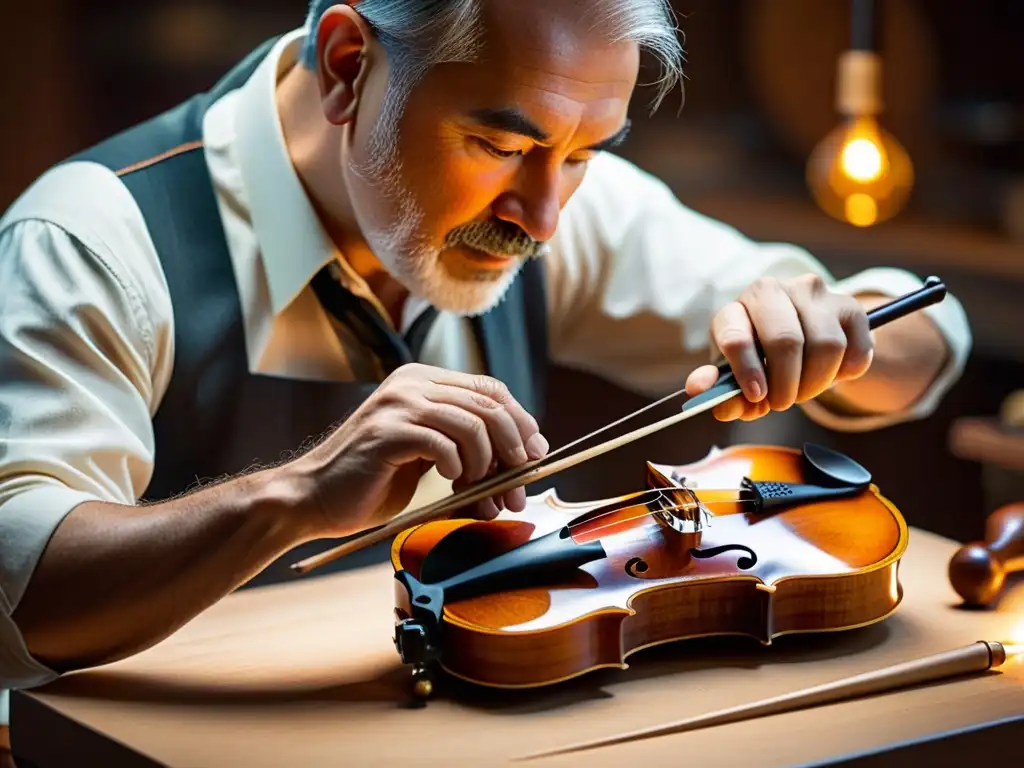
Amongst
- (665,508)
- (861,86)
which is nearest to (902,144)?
(861,86)

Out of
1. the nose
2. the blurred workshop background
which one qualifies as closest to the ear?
the nose

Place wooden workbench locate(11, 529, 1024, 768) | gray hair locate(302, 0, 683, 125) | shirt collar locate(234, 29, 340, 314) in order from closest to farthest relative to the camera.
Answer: wooden workbench locate(11, 529, 1024, 768) → gray hair locate(302, 0, 683, 125) → shirt collar locate(234, 29, 340, 314)

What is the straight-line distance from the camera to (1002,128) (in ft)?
10.5

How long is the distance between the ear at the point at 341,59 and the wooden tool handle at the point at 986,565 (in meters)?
0.87

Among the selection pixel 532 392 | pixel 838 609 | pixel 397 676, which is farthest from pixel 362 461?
pixel 532 392

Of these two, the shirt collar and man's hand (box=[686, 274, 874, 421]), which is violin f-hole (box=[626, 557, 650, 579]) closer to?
man's hand (box=[686, 274, 874, 421])

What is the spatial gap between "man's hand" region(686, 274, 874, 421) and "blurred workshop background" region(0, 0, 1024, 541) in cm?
126

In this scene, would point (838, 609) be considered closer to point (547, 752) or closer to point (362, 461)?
point (547, 752)

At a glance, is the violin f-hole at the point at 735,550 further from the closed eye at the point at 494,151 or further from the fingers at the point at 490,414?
the closed eye at the point at 494,151

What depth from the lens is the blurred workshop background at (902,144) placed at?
2980 millimetres

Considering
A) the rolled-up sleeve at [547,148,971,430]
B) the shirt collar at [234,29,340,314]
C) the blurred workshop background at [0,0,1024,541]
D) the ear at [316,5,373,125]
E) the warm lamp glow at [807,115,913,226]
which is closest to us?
the ear at [316,5,373,125]

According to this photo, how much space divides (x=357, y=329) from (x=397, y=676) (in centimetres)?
64

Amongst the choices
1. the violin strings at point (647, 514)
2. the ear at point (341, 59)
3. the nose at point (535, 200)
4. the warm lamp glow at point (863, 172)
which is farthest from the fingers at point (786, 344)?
the warm lamp glow at point (863, 172)

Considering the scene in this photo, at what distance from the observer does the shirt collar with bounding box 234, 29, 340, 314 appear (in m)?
1.80
